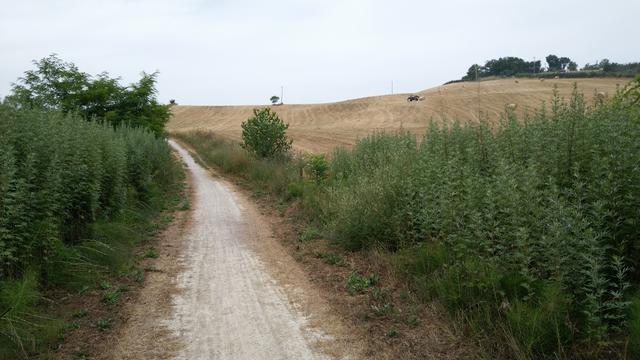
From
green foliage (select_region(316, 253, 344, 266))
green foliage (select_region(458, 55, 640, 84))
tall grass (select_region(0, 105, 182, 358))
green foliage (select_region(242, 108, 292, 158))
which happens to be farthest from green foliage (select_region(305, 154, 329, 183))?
→ green foliage (select_region(458, 55, 640, 84))

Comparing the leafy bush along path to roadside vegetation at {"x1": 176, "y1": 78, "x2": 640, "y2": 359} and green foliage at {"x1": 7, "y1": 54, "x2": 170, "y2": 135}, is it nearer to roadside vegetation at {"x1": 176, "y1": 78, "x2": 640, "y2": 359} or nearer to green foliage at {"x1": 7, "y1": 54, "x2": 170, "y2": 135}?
roadside vegetation at {"x1": 176, "y1": 78, "x2": 640, "y2": 359}

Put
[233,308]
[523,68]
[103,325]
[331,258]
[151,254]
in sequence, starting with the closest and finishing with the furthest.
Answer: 1. [103,325]
2. [233,308]
3. [331,258]
4. [151,254]
5. [523,68]

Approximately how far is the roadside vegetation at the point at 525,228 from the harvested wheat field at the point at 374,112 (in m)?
23.7

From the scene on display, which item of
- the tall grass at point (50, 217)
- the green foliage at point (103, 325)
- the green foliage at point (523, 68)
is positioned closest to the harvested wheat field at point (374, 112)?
the green foliage at point (523, 68)

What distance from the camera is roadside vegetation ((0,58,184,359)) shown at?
5338 mm

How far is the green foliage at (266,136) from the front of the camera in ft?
75.4

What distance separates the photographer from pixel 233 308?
240 inches

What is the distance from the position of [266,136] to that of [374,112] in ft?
117

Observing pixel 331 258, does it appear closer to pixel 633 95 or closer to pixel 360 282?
pixel 360 282

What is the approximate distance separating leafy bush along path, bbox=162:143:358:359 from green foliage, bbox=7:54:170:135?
12.3 meters

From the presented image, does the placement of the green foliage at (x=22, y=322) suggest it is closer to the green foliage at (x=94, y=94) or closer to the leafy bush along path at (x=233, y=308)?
the leafy bush along path at (x=233, y=308)

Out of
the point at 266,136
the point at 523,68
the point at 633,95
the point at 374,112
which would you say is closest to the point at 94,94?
the point at 266,136

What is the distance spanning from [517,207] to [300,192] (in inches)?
407

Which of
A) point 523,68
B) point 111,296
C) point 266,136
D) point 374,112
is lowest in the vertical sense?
point 111,296
